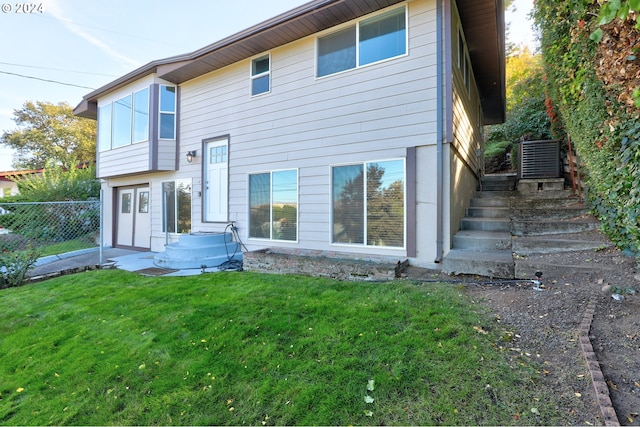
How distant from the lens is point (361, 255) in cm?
562

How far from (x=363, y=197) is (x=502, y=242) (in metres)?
2.37

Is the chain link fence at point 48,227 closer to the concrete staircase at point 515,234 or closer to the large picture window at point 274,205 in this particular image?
the large picture window at point 274,205

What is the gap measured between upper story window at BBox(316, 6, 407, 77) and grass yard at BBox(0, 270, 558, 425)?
4.11 metres

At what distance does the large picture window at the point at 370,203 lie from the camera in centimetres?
533

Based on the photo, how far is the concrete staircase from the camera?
437 centimetres

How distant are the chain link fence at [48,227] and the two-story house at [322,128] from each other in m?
2.11

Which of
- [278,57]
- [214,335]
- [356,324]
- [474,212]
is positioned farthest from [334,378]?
[278,57]

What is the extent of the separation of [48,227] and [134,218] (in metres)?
2.26

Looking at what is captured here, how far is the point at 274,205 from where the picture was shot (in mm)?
6891

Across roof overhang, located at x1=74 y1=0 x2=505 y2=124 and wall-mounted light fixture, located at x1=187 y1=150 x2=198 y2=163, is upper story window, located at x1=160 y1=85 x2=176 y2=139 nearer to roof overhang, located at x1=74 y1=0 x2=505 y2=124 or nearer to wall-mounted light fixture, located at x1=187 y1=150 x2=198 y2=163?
roof overhang, located at x1=74 y1=0 x2=505 y2=124

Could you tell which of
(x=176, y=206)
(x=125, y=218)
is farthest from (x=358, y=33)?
(x=125, y=218)

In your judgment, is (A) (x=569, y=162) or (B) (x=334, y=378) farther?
(A) (x=569, y=162)

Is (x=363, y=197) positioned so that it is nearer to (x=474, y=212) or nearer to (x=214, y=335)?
(x=474, y=212)

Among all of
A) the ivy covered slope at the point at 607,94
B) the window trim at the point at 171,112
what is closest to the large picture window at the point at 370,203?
the ivy covered slope at the point at 607,94
